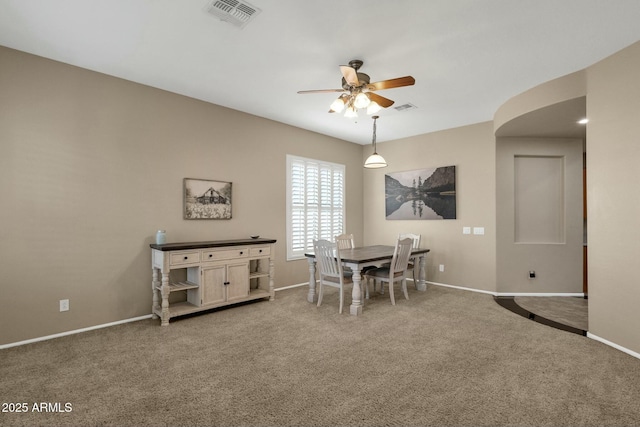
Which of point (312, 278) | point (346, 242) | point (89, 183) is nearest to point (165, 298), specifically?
point (89, 183)

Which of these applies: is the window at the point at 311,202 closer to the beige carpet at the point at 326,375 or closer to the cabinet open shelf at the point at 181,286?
the cabinet open shelf at the point at 181,286

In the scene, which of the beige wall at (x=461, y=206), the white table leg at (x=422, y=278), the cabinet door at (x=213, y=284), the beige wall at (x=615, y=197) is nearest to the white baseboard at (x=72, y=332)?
the cabinet door at (x=213, y=284)

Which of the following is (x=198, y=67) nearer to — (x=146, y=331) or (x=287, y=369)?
(x=146, y=331)

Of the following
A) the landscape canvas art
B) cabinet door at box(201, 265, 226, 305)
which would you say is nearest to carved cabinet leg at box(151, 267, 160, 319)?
cabinet door at box(201, 265, 226, 305)

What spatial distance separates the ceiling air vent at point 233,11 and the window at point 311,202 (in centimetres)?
309

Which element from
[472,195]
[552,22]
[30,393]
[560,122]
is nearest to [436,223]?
[472,195]

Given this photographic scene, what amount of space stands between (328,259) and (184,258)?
177 centimetres

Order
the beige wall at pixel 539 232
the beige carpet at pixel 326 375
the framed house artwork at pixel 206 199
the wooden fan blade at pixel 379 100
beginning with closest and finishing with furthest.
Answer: the beige carpet at pixel 326 375 → the wooden fan blade at pixel 379 100 → the framed house artwork at pixel 206 199 → the beige wall at pixel 539 232

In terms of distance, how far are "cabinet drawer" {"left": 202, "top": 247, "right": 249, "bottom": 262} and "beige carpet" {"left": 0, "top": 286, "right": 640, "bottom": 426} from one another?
2.51 ft

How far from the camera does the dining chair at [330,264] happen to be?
4.29m

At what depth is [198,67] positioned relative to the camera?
362 centimetres

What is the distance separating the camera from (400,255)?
15.3 ft

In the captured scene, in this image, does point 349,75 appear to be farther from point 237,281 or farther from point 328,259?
point 237,281

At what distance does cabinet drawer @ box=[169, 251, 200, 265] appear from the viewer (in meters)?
3.86
